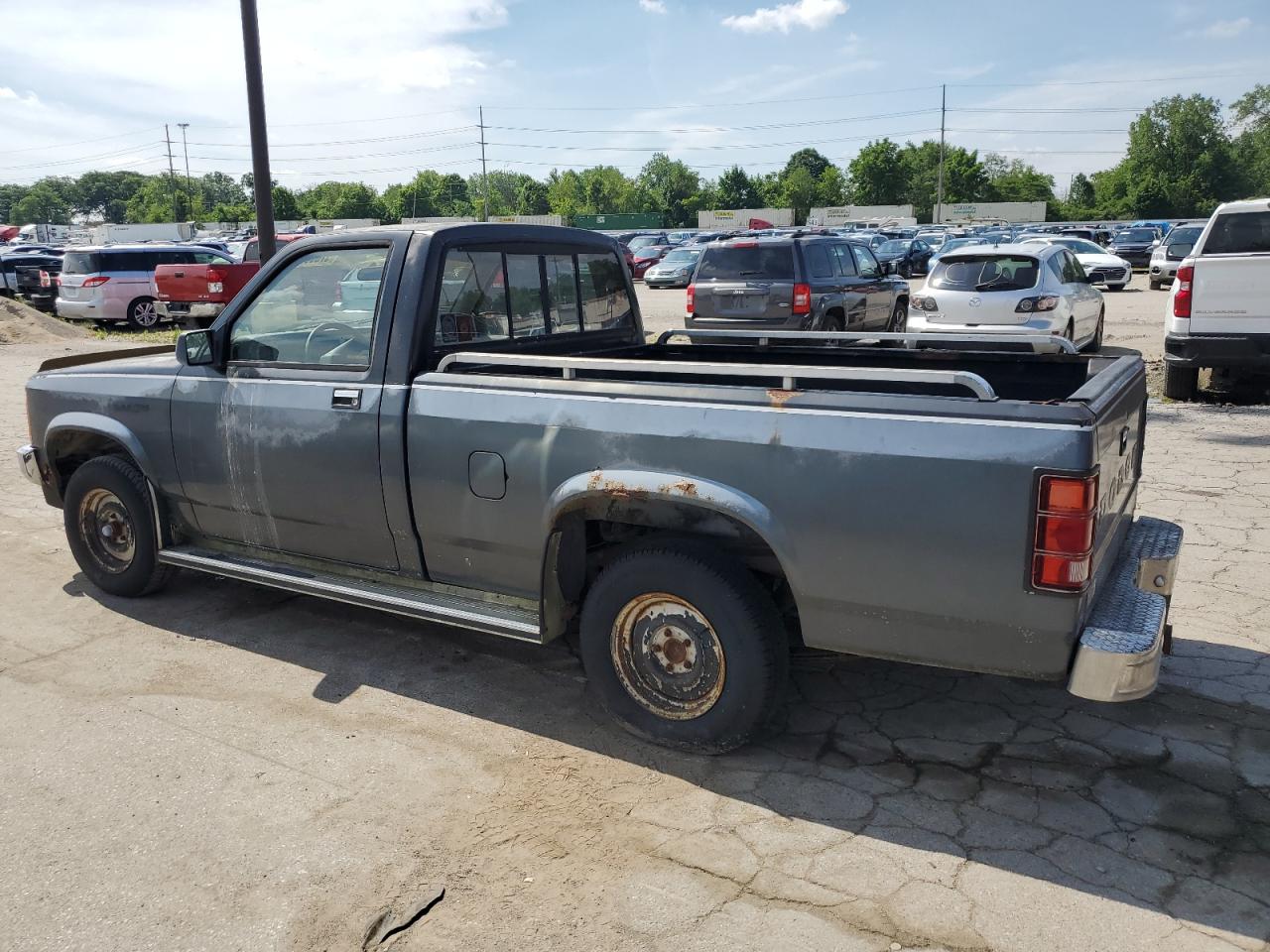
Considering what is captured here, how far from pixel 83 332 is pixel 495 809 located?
22363mm

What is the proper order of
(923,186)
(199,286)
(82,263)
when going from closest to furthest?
(199,286) → (82,263) → (923,186)

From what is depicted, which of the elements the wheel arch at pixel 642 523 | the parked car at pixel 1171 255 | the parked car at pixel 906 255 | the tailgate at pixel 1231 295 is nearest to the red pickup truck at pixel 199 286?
the tailgate at pixel 1231 295

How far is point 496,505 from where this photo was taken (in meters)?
3.85

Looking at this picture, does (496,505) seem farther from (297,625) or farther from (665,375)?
(297,625)

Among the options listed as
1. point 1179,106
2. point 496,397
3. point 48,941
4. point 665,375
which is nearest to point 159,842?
point 48,941

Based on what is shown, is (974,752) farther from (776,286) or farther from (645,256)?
(645,256)

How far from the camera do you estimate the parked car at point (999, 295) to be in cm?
1197

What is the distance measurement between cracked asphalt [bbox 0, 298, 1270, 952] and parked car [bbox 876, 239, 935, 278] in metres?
32.4

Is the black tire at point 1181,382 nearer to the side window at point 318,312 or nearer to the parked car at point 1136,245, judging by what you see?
the side window at point 318,312

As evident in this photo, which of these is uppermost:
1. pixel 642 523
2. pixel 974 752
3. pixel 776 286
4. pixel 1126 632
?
pixel 776 286

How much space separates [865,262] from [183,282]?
1292cm

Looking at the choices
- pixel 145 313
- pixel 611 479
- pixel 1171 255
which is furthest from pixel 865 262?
pixel 145 313

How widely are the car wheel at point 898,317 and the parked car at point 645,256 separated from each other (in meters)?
22.8

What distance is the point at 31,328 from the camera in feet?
70.3
